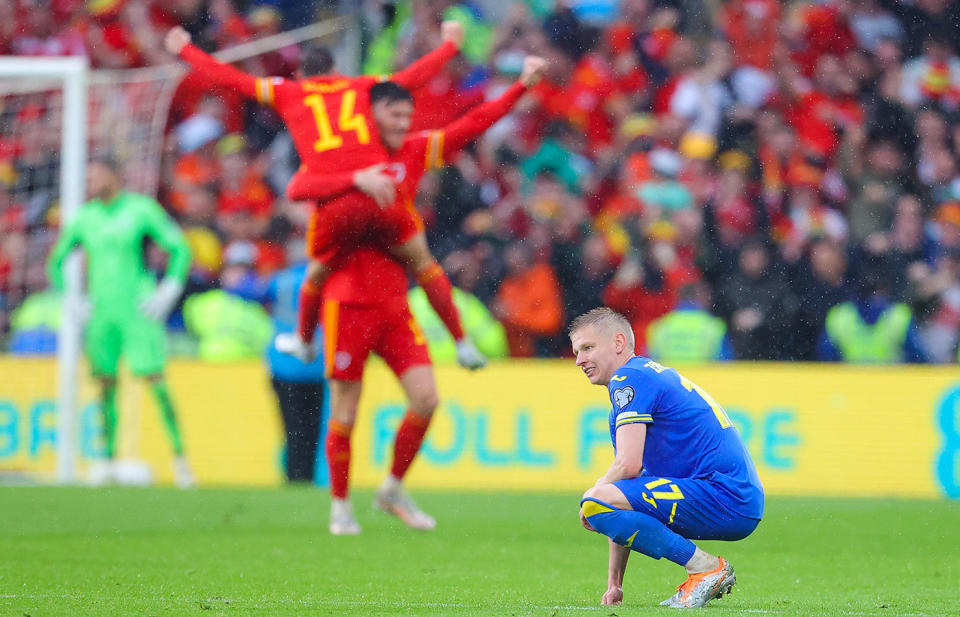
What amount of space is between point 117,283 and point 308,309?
15.2ft

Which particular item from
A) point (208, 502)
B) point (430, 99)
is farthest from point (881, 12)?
point (208, 502)

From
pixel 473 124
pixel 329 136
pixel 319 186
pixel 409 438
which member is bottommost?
pixel 409 438

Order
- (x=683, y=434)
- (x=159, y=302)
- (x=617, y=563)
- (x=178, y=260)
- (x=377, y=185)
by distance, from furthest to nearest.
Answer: (x=178, y=260) < (x=159, y=302) < (x=377, y=185) < (x=617, y=563) < (x=683, y=434)

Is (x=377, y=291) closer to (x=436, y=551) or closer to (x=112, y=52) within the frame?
(x=436, y=551)

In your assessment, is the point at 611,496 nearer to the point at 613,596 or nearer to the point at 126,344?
the point at 613,596

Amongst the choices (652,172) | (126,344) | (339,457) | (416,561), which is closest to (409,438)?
(339,457)

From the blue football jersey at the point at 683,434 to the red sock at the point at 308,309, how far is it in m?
3.68

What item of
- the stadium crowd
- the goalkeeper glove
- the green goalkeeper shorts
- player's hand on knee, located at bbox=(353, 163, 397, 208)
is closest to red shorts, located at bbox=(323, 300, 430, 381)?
player's hand on knee, located at bbox=(353, 163, 397, 208)

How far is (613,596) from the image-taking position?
5.74 m

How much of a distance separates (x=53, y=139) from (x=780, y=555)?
10.1m

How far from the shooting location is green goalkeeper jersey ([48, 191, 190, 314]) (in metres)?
13.1

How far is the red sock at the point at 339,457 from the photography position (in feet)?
29.2

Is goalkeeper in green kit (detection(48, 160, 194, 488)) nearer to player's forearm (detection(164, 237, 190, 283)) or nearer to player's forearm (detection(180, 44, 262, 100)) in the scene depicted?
player's forearm (detection(164, 237, 190, 283))

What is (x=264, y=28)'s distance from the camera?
17.8 meters
